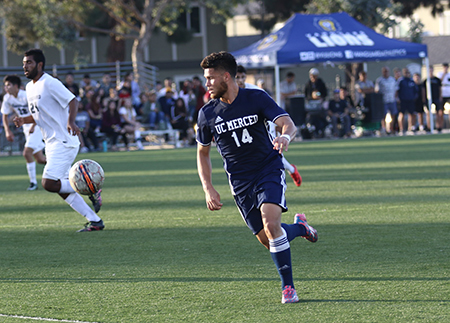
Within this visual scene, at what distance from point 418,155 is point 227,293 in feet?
41.1

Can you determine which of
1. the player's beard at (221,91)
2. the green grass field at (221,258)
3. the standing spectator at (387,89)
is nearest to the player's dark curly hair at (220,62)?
the player's beard at (221,91)

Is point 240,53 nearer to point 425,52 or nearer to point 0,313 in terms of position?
point 425,52

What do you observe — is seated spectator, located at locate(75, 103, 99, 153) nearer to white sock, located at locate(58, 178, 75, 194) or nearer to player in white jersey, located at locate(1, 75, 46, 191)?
player in white jersey, located at locate(1, 75, 46, 191)

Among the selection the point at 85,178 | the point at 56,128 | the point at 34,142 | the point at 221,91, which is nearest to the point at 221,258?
the point at 221,91

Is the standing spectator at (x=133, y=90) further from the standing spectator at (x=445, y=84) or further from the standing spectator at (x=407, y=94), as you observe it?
the standing spectator at (x=445, y=84)

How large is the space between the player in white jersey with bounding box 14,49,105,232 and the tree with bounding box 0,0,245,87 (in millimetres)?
24402

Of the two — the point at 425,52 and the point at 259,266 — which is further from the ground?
the point at 425,52

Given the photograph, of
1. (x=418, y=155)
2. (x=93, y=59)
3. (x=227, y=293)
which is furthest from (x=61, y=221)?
(x=93, y=59)

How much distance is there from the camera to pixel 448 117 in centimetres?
2936

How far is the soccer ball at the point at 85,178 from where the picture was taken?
8492mm

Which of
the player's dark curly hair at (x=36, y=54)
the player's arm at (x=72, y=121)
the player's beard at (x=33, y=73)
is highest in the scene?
the player's dark curly hair at (x=36, y=54)

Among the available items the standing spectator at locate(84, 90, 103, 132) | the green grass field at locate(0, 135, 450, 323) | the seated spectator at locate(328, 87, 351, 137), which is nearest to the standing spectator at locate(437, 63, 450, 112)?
the seated spectator at locate(328, 87, 351, 137)

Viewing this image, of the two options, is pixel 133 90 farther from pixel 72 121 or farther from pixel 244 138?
pixel 244 138

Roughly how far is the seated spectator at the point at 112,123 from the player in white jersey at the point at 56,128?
1448 centimetres
